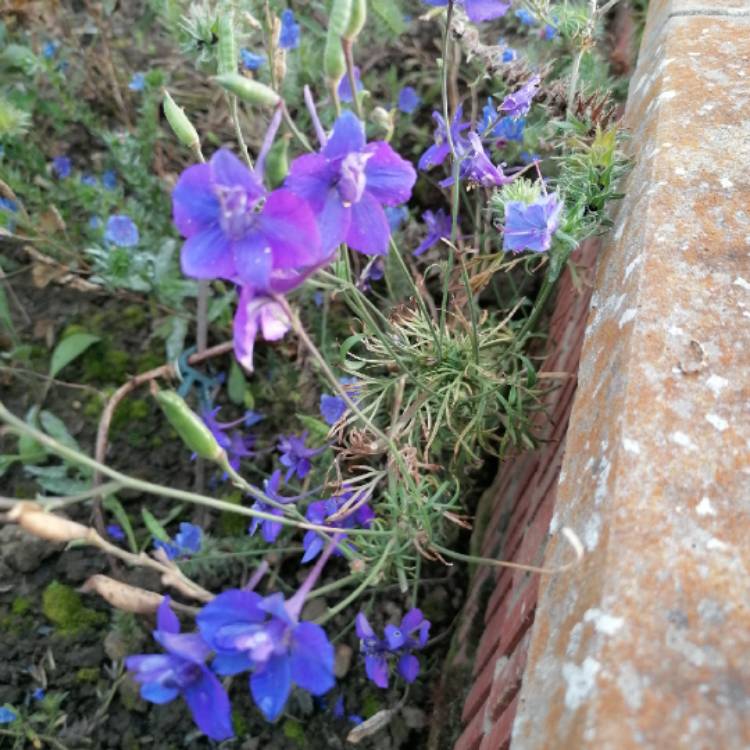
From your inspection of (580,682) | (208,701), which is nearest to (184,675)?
(208,701)

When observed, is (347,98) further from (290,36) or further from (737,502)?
(737,502)

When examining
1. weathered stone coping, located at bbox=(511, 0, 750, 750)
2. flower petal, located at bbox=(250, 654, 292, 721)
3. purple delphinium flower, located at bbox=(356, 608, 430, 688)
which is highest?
weathered stone coping, located at bbox=(511, 0, 750, 750)

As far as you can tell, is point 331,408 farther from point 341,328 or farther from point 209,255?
point 209,255

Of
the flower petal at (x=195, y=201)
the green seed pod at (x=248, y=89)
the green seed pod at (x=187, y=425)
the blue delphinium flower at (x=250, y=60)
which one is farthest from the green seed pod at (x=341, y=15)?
the blue delphinium flower at (x=250, y=60)

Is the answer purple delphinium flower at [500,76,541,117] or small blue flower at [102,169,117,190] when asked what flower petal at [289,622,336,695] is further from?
small blue flower at [102,169,117,190]

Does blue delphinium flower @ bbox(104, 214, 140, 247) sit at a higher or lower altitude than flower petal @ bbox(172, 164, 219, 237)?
lower

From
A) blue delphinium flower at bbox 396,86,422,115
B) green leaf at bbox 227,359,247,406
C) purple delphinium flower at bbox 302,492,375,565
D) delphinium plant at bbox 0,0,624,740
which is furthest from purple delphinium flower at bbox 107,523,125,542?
blue delphinium flower at bbox 396,86,422,115
